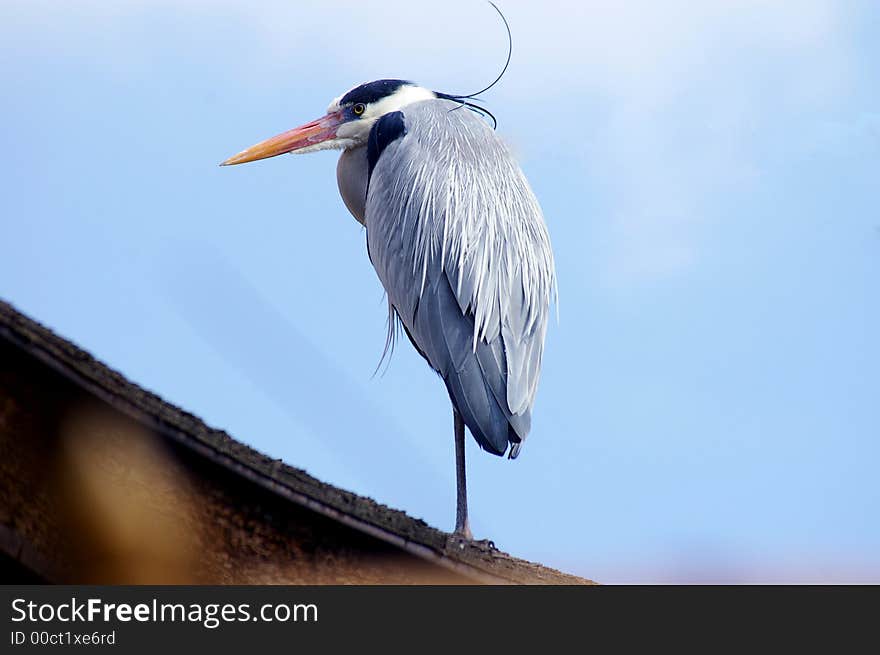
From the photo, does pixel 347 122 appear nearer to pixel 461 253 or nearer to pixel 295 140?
pixel 295 140

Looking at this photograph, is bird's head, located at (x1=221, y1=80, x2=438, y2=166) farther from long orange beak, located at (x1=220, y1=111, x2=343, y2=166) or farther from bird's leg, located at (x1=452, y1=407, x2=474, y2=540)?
bird's leg, located at (x1=452, y1=407, x2=474, y2=540)

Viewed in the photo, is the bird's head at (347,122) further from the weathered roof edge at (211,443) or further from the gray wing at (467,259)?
the weathered roof edge at (211,443)

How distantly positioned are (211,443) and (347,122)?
308 cm

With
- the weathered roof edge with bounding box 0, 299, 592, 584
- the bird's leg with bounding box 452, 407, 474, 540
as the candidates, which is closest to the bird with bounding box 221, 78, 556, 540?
the bird's leg with bounding box 452, 407, 474, 540

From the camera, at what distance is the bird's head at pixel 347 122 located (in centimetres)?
483

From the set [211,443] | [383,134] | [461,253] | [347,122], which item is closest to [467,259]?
[461,253]

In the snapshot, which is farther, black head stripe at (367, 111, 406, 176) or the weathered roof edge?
black head stripe at (367, 111, 406, 176)

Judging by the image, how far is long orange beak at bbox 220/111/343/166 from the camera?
4973mm

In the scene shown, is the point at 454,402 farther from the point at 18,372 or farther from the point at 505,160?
the point at 18,372

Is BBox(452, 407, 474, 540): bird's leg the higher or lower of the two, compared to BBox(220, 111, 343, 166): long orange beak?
lower

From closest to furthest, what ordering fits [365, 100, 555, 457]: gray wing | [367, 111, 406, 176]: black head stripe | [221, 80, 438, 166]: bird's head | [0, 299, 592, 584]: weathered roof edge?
[0, 299, 592, 584]: weathered roof edge < [365, 100, 555, 457]: gray wing < [367, 111, 406, 176]: black head stripe < [221, 80, 438, 166]: bird's head

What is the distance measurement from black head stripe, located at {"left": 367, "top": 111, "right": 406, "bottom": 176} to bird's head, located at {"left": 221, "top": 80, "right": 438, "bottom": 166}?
7.9 inches

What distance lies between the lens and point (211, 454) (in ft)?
6.81

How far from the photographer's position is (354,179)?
496 cm
